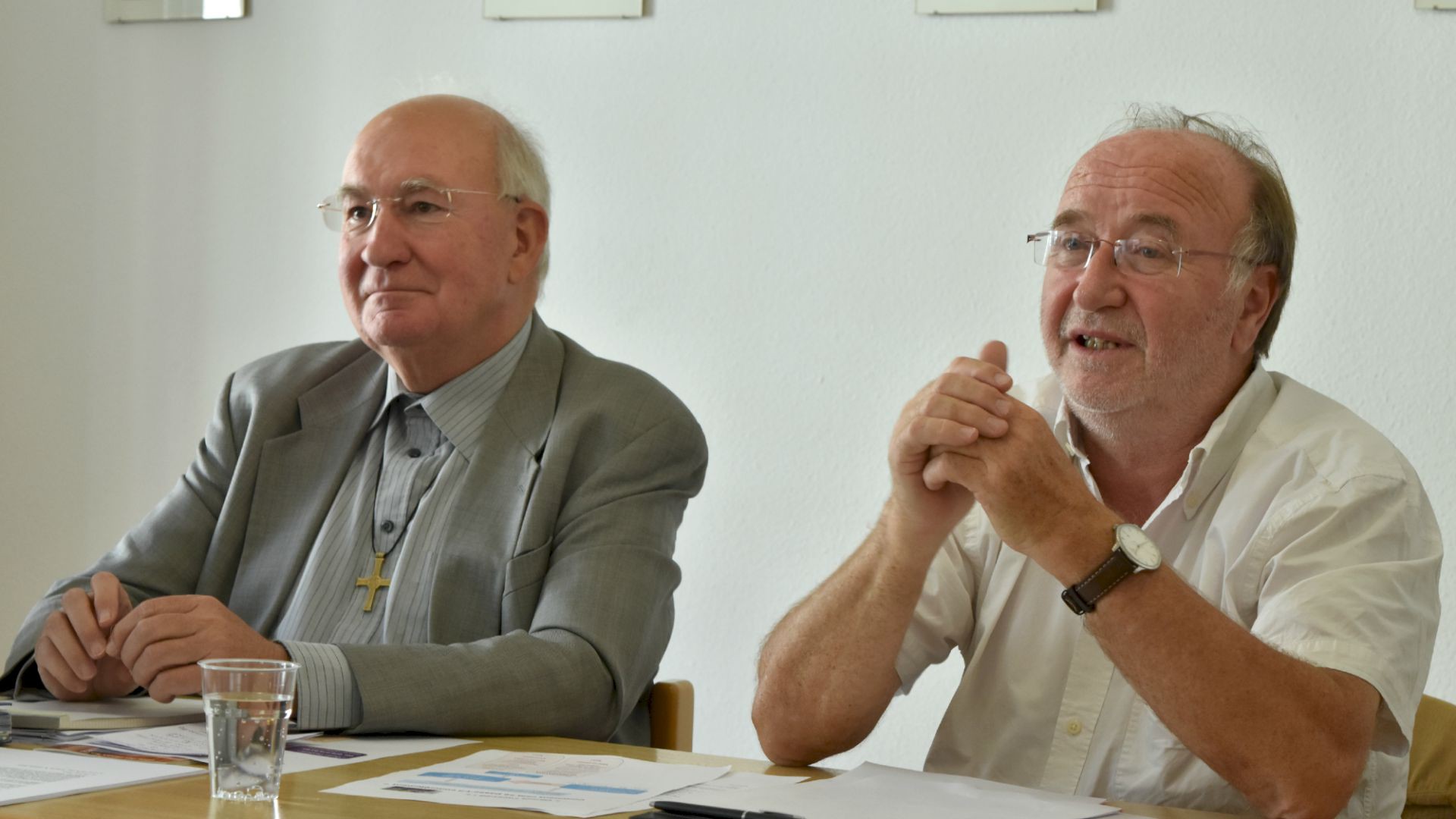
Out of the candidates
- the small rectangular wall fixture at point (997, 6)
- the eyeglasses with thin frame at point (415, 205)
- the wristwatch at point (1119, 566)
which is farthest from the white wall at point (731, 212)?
the wristwatch at point (1119, 566)

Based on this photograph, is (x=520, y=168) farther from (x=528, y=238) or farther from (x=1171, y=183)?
(x=1171, y=183)

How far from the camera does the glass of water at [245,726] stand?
1252 mm

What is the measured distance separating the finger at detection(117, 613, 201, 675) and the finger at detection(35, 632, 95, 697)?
0.46 feet

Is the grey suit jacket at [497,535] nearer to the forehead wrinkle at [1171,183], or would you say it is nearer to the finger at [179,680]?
the finger at [179,680]

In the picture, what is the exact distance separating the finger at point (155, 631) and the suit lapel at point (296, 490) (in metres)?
0.41

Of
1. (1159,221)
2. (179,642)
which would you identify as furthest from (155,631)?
(1159,221)

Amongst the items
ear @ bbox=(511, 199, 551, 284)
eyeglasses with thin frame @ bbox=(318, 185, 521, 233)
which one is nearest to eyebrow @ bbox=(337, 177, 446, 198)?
eyeglasses with thin frame @ bbox=(318, 185, 521, 233)

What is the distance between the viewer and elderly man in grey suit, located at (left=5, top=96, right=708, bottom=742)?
5.71ft

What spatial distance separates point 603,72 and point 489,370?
1.23 metres

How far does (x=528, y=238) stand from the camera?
90.2 inches

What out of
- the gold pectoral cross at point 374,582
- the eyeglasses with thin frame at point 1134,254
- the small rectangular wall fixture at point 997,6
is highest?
the small rectangular wall fixture at point 997,6

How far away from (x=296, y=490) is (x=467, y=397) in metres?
0.27

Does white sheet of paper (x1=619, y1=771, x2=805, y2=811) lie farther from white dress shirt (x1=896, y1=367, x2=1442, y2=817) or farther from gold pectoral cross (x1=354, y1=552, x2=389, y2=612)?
gold pectoral cross (x1=354, y1=552, x2=389, y2=612)

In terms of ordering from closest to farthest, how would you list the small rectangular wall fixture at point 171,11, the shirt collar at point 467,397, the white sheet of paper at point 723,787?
→ the white sheet of paper at point 723,787
the shirt collar at point 467,397
the small rectangular wall fixture at point 171,11
